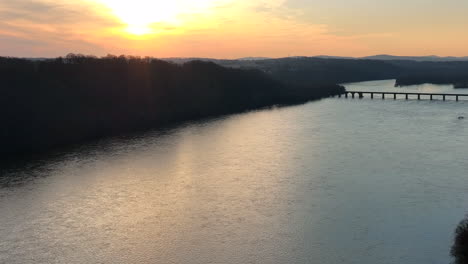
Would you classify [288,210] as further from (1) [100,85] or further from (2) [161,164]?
(1) [100,85]

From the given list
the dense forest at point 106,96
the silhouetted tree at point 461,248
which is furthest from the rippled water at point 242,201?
the dense forest at point 106,96

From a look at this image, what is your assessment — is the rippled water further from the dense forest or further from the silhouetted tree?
the dense forest

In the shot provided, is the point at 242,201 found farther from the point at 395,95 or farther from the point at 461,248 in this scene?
the point at 395,95

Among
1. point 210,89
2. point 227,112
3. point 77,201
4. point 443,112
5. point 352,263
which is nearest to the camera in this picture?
point 352,263

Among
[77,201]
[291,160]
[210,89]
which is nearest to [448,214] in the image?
[291,160]

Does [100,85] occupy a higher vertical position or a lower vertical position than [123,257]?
higher

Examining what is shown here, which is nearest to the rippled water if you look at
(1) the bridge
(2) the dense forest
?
(2) the dense forest

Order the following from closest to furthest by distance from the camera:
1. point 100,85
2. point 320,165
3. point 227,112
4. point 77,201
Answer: point 77,201 < point 320,165 < point 100,85 < point 227,112
